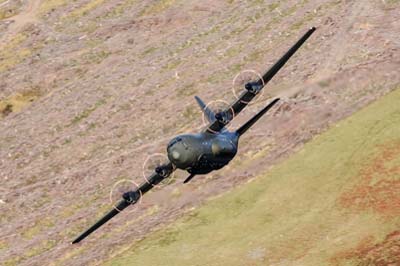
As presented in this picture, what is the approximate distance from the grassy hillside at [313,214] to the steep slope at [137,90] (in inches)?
110

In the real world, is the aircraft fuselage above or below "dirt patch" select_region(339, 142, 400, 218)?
above

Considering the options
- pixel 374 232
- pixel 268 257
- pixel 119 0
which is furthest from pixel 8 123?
pixel 374 232

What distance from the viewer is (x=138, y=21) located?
99000mm

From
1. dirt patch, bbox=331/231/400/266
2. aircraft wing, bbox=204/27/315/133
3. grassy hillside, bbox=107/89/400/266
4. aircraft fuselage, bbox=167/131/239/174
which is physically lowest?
grassy hillside, bbox=107/89/400/266

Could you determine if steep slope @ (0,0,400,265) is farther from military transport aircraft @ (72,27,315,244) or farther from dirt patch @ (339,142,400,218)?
military transport aircraft @ (72,27,315,244)

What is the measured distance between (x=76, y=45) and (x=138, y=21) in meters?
10.7

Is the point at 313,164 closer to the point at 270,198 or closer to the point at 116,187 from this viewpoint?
the point at 270,198

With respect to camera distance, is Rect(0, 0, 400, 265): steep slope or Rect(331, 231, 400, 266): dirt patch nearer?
Rect(331, 231, 400, 266): dirt patch

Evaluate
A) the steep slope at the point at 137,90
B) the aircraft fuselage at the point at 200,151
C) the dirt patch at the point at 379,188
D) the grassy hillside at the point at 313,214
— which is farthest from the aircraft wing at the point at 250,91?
the steep slope at the point at 137,90

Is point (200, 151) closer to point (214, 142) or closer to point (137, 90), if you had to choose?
point (214, 142)

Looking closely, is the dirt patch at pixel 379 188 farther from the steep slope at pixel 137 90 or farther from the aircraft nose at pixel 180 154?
the aircraft nose at pixel 180 154

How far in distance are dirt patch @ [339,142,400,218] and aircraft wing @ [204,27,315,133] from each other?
1774cm

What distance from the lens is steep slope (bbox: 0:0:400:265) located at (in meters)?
65.4

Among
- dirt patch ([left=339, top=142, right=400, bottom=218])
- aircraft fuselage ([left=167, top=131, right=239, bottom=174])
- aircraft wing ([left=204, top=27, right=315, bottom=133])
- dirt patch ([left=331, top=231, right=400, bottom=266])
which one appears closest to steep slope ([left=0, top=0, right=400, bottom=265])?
dirt patch ([left=339, top=142, right=400, bottom=218])
